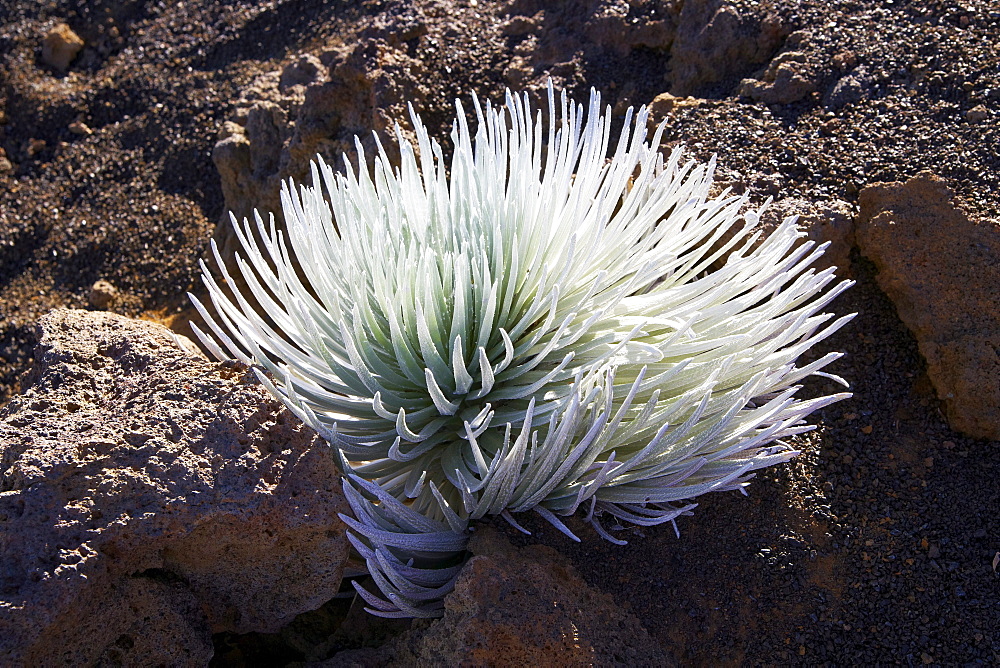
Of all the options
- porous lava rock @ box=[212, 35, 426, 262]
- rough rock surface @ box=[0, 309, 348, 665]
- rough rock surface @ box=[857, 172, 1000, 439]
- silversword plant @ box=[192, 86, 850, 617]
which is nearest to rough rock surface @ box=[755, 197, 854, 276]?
rough rock surface @ box=[857, 172, 1000, 439]

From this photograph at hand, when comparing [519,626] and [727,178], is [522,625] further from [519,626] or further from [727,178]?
[727,178]

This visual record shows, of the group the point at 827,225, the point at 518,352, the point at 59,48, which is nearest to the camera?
the point at 518,352

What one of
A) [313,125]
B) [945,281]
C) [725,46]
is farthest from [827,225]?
[313,125]

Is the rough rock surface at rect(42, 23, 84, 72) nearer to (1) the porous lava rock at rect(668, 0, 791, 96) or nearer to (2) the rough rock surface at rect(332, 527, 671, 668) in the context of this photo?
(1) the porous lava rock at rect(668, 0, 791, 96)

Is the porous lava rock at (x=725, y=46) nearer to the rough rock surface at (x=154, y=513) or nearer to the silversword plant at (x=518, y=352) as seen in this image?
the silversword plant at (x=518, y=352)

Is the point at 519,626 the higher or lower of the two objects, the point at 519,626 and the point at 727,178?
the lower

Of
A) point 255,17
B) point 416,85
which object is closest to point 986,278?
point 416,85

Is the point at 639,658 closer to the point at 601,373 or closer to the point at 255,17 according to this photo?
the point at 601,373
